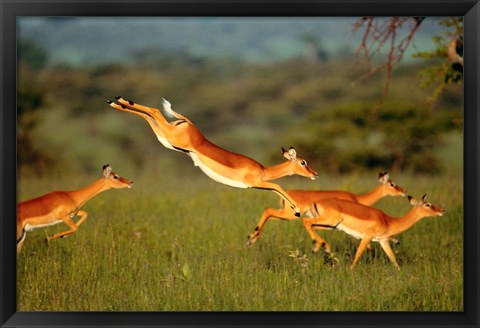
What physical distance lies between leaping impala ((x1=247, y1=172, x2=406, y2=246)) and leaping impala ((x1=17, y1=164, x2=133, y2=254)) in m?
1.10

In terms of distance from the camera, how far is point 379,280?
7.36 metres

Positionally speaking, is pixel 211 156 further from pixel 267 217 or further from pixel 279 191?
pixel 267 217

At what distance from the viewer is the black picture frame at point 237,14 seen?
22.9 ft

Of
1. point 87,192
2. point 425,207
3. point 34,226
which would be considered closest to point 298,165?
point 425,207

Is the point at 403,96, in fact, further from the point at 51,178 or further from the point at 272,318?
the point at 51,178

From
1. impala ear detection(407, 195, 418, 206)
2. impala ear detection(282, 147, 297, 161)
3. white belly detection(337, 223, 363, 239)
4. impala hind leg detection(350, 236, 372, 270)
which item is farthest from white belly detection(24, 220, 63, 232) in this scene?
impala ear detection(407, 195, 418, 206)

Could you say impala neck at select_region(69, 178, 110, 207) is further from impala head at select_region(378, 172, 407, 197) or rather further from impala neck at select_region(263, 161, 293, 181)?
impala head at select_region(378, 172, 407, 197)

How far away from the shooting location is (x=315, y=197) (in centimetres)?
761

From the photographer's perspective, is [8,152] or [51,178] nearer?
[8,152]

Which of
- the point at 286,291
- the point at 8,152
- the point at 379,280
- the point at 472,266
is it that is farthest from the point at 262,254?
the point at 8,152

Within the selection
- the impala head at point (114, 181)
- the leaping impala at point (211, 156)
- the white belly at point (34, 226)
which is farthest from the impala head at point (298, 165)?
the white belly at point (34, 226)

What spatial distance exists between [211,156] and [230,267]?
3.02 ft

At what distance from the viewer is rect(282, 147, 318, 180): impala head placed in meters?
7.20

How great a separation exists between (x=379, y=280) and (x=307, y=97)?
1958 mm
